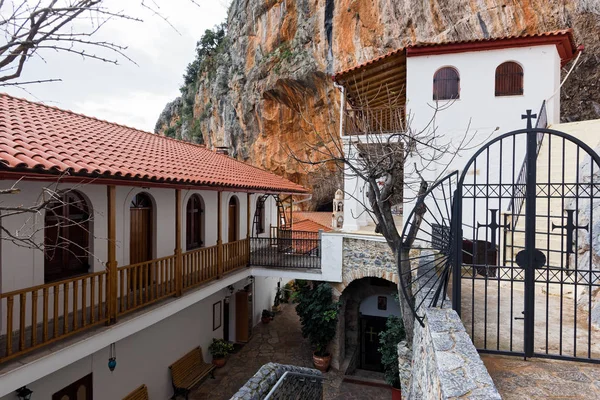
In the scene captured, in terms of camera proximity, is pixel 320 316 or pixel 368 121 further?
pixel 368 121

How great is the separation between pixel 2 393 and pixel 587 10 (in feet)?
59.2

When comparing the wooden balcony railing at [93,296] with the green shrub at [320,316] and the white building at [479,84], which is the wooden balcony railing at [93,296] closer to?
the green shrub at [320,316]

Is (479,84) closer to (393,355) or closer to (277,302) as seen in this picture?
(393,355)

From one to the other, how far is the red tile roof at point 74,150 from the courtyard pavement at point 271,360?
5665 millimetres

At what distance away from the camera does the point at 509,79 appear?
9.66m

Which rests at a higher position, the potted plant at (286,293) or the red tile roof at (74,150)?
the red tile roof at (74,150)

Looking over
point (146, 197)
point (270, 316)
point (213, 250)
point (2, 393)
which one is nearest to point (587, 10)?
point (213, 250)

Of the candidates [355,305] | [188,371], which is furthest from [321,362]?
[188,371]

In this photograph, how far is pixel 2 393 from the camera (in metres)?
3.88

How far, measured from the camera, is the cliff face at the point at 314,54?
1186cm

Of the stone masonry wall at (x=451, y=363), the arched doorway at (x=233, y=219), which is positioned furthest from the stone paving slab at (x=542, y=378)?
the arched doorway at (x=233, y=219)

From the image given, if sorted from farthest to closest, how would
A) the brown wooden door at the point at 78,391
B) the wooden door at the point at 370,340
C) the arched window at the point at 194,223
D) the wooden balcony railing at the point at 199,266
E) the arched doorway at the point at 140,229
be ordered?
the wooden door at the point at 370,340
the arched window at the point at 194,223
the wooden balcony railing at the point at 199,266
the arched doorway at the point at 140,229
the brown wooden door at the point at 78,391

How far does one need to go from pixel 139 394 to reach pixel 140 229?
377 cm

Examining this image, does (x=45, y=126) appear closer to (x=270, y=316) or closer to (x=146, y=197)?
(x=146, y=197)
